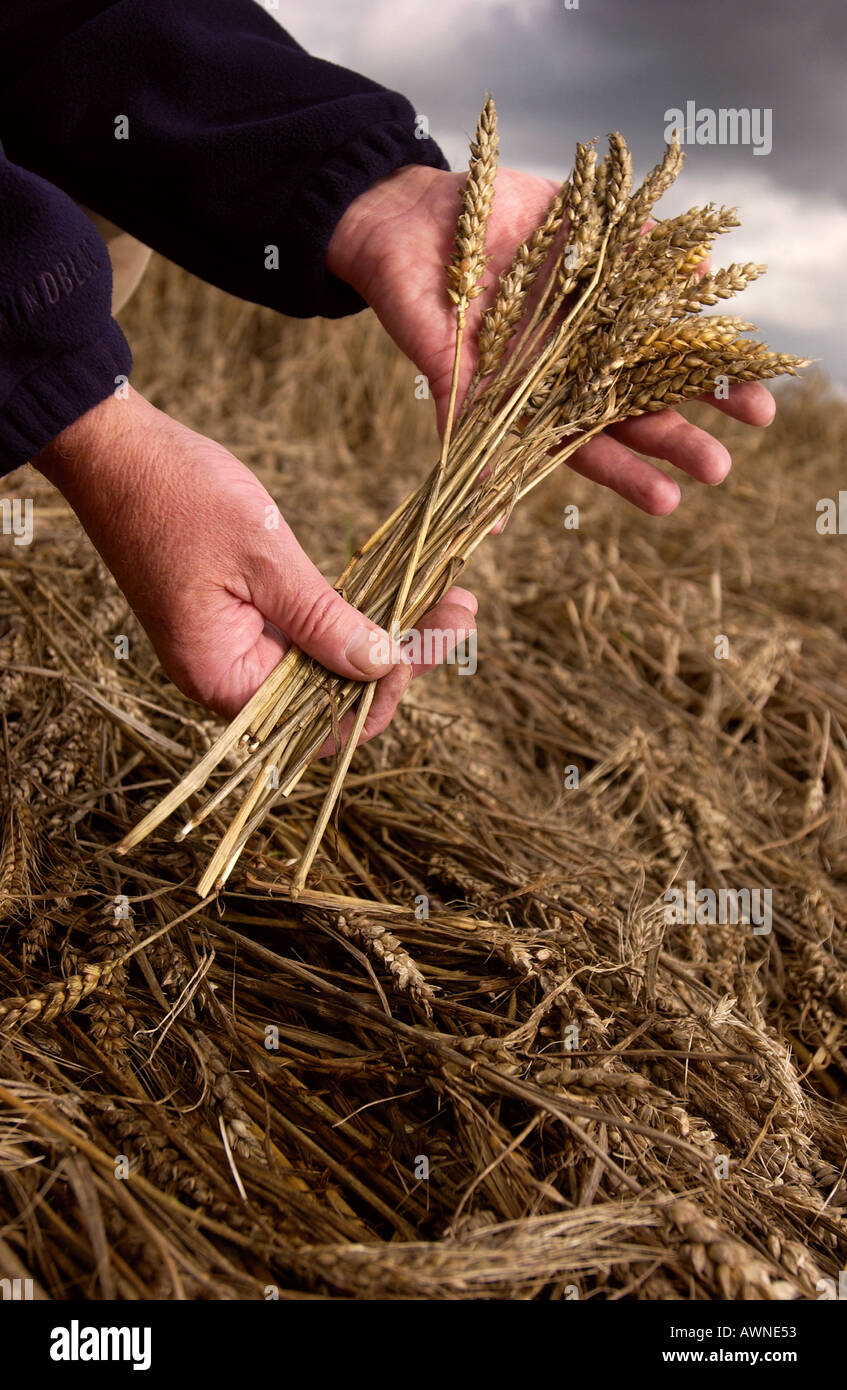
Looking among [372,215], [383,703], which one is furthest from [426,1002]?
[372,215]

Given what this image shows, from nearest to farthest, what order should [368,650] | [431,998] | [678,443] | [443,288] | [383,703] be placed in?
[431,998], [368,650], [383,703], [678,443], [443,288]

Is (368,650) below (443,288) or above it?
below

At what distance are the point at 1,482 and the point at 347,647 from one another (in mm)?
1868

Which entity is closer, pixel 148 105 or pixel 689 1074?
pixel 689 1074

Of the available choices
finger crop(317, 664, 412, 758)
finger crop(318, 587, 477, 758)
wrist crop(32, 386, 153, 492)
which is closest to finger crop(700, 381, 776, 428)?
finger crop(318, 587, 477, 758)

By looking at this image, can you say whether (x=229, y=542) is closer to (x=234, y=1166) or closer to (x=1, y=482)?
(x=234, y=1166)

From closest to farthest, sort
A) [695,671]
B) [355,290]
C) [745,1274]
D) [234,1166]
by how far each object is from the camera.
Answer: [745,1274] < [234,1166] < [355,290] < [695,671]

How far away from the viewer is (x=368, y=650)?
1.31 m

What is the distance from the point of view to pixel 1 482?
8.87 ft

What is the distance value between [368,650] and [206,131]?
42.5 inches

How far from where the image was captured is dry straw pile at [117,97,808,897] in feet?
4.57

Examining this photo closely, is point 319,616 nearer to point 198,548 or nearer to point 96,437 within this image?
point 198,548

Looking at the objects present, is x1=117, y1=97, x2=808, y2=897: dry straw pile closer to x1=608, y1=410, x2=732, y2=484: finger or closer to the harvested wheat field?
x1=608, y1=410, x2=732, y2=484: finger
